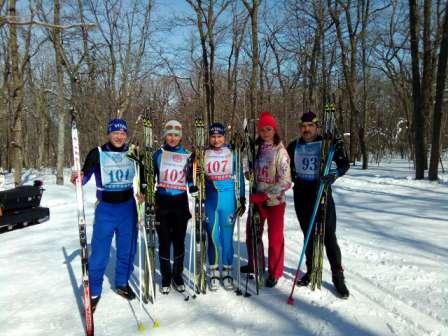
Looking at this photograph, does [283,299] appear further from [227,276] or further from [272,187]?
[272,187]

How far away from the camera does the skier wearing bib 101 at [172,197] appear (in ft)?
13.6

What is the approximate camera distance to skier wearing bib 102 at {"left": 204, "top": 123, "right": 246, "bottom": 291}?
427cm

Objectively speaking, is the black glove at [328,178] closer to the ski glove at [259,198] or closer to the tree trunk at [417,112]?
the ski glove at [259,198]

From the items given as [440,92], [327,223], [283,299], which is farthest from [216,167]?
[440,92]

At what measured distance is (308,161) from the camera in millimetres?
4246

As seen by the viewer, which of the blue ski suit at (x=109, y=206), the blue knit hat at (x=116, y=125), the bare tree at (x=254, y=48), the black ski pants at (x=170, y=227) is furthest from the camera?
the bare tree at (x=254, y=48)

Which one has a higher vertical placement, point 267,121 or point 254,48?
point 254,48

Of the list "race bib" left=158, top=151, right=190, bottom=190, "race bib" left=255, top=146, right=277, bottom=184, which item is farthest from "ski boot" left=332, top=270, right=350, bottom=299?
"race bib" left=158, top=151, right=190, bottom=190

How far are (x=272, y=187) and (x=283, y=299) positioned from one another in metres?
1.25

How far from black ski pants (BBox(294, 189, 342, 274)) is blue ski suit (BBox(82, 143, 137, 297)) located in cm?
193

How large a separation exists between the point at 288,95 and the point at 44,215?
28.0 m

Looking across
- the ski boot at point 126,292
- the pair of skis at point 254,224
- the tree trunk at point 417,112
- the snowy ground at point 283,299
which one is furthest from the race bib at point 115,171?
the tree trunk at point 417,112

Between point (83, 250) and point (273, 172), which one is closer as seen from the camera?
point (83, 250)

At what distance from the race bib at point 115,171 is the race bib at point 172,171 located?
36cm
